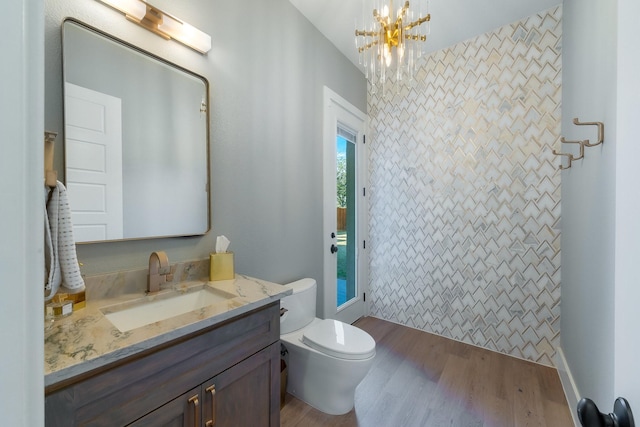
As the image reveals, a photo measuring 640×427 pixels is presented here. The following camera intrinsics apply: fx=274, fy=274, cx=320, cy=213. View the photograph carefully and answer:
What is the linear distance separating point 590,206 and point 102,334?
86.4 inches

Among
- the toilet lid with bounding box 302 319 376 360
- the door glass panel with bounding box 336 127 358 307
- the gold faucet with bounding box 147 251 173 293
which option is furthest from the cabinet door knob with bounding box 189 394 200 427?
the door glass panel with bounding box 336 127 358 307

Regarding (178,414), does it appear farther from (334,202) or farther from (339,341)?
(334,202)

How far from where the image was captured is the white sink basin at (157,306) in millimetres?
1121

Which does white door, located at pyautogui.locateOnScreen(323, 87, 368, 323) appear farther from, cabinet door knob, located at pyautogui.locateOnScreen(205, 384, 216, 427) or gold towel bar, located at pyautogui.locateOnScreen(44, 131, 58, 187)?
gold towel bar, located at pyautogui.locateOnScreen(44, 131, 58, 187)

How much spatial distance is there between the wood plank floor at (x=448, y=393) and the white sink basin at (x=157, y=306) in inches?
38.0

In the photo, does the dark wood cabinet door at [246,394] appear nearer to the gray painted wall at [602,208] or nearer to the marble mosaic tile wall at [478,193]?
the gray painted wall at [602,208]

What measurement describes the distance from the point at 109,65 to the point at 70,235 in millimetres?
789

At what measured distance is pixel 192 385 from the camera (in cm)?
96

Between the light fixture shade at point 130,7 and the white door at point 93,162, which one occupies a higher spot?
the light fixture shade at point 130,7

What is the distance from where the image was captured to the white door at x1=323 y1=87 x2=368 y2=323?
8.48 ft

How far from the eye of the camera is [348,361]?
1.59m

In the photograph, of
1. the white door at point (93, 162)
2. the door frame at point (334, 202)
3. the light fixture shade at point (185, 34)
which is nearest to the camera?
the white door at point (93, 162)

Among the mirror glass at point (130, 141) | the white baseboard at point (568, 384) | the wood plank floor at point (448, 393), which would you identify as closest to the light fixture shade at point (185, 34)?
the mirror glass at point (130, 141)

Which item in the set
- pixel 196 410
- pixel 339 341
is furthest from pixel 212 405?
pixel 339 341
